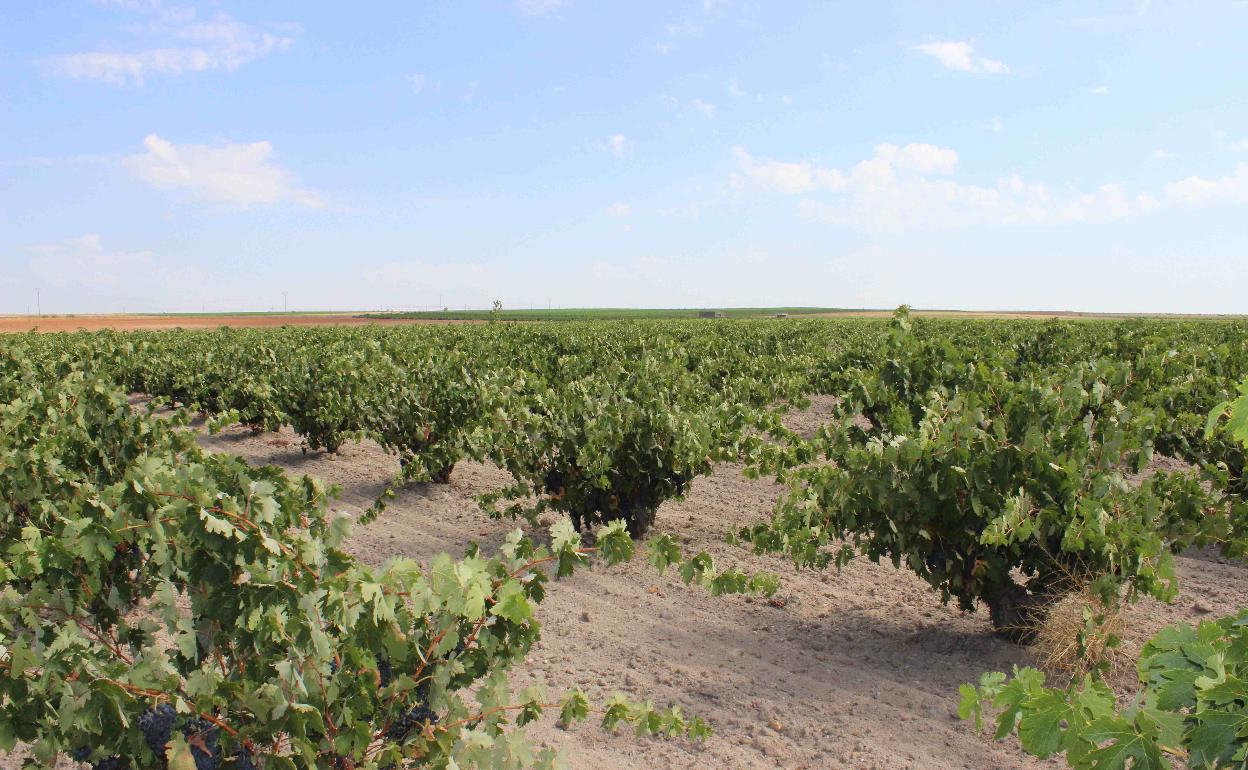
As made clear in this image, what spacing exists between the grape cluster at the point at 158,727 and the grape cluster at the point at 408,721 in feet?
2.44

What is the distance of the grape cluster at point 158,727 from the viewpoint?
9.43 ft

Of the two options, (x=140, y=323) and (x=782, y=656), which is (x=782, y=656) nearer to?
(x=782, y=656)

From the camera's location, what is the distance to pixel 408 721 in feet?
9.71

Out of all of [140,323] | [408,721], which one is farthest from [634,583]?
[140,323]

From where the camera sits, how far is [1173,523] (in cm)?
474

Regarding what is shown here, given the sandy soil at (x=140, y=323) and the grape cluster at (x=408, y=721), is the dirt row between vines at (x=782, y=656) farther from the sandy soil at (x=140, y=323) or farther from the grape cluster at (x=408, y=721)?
the sandy soil at (x=140, y=323)

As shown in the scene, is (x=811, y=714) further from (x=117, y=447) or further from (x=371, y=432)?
(x=371, y=432)

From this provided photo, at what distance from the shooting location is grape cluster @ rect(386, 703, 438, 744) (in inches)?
114

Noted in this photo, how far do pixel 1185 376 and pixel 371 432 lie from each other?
9275 millimetres

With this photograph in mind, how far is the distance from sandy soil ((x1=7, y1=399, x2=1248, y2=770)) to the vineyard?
0.02 m

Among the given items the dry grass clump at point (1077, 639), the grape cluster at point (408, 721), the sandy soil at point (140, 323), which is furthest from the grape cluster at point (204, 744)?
the sandy soil at point (140, 323)

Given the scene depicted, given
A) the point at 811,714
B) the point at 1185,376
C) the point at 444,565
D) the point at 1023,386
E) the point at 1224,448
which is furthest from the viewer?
the point at 1185,376

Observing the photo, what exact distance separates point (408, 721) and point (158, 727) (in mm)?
850

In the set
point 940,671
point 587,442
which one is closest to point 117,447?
point 587,442
